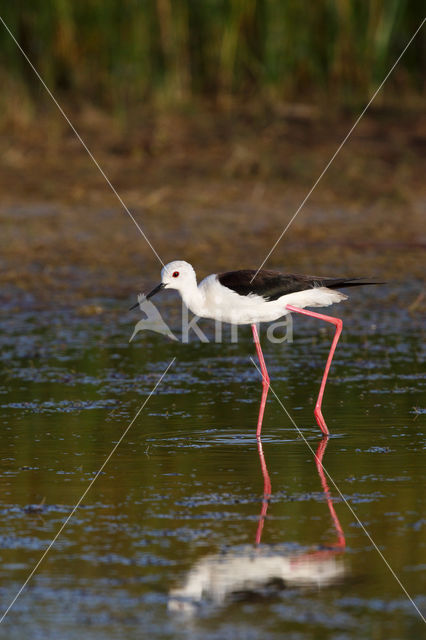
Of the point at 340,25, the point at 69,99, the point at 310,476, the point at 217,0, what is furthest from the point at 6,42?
the point at 310,476

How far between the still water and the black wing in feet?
1.88

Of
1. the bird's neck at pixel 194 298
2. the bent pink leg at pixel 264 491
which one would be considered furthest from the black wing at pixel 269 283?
the bent pink leg at pixel 264 491

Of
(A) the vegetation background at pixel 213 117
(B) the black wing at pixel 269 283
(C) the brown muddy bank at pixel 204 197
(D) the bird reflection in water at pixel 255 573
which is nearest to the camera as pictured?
(D) the bird reflection in water at pixel 255 573

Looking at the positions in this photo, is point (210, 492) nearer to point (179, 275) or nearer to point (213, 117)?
point (179, 275)

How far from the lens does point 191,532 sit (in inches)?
181

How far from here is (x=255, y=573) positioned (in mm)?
4188

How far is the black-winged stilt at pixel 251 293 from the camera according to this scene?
6.98 m

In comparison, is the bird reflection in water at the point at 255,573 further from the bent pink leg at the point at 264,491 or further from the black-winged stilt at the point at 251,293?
the black-winged stilt at the point at 251,293

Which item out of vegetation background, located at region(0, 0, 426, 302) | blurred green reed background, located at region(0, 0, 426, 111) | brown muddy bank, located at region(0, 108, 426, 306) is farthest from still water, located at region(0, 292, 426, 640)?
blurred green reed background, located at region(0, 0, 426, 111)

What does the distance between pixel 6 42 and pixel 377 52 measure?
13.0ft

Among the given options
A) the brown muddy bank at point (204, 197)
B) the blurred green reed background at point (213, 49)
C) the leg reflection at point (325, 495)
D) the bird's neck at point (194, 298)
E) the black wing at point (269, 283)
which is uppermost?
the blurred green reed background at point (213, 49)

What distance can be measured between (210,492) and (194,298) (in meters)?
2.17

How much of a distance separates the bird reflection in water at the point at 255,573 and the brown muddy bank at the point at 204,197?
5738 millimetres

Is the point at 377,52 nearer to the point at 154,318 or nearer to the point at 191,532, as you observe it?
the point at 154,318
